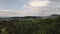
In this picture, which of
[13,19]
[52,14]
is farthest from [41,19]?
[13,19]

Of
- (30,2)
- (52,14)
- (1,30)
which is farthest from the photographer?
(30,2)

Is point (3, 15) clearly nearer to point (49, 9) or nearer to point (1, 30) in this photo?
point (1, 30)

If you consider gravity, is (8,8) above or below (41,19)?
above

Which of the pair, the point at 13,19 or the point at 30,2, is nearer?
the point at 13,19

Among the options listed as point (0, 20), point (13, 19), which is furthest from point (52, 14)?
point (0, 20)

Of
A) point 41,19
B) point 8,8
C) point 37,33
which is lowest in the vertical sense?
point 37,33

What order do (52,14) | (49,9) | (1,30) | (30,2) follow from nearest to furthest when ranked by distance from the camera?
(1,30)
(52,14)
(49,9)
(30,2)

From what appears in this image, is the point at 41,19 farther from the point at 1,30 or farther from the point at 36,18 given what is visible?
the point at 1,30
